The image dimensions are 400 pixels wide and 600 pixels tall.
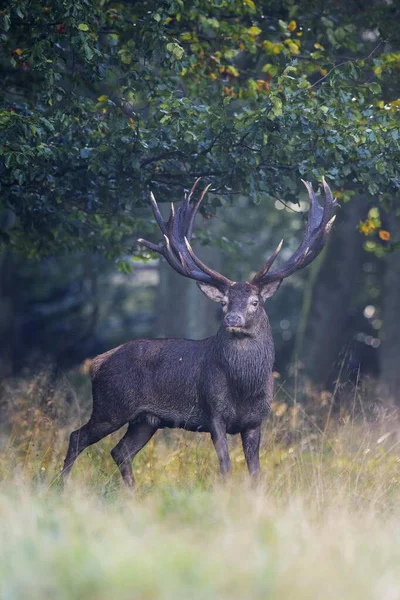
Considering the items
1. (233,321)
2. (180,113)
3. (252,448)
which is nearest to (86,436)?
(252,448)

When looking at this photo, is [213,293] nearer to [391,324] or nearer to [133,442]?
[133,442]

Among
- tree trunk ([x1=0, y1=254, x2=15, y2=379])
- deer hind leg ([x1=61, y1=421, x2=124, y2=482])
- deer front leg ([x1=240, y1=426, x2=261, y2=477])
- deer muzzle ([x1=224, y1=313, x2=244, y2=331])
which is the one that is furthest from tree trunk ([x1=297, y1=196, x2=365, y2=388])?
deer muzzle ([x1=224, y1=313, x2=244, y2=331])

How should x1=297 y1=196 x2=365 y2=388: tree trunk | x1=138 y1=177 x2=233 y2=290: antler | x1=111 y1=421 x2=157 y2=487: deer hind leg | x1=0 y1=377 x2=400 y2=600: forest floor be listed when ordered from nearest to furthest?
x1=0 y1=377 x2=400 y2=600: forest floor → x1=138 y1=177 x2=233 y2=290: antler → x1=111 y1=421 x2=157 y2=487: deer hind leg → x1=297 y1=196 x2=365 y2=388: tree trunk

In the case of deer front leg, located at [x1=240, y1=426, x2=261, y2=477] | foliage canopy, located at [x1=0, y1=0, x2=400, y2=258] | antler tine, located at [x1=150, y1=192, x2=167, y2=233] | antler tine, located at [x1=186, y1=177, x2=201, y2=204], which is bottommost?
deer front leg, located at [x1=240, y1=426, x2=261, y2=477]

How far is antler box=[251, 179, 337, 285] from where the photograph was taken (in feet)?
26.6

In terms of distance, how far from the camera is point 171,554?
16.6 feet

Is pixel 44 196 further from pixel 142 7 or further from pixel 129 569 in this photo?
pixel 129 569

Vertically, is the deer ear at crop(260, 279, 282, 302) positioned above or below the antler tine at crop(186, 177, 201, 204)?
below

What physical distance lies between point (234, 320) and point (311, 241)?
3.64 ft

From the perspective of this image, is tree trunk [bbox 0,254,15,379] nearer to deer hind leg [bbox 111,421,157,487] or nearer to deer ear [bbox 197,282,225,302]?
deer hind leg [bbox 111,421,157,487]

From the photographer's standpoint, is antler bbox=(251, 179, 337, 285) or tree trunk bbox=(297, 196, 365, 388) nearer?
antler bbox=(251, 179, 337, 285)

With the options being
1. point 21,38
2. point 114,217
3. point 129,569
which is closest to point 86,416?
point 114,217

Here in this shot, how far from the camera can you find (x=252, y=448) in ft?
26.5

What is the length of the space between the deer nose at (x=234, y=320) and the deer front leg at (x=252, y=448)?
0.89 meters
